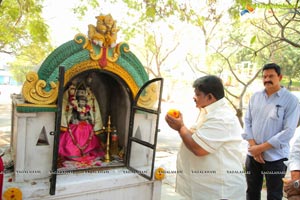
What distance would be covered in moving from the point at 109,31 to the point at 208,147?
200cm

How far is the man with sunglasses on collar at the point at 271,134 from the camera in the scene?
3.16m

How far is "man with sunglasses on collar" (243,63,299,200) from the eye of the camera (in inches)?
124

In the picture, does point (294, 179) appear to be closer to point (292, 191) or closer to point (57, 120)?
point (292, 191)

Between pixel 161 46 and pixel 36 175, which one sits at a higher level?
pixel 161 46

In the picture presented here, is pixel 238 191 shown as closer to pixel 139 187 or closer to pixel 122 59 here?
pixel 139 187

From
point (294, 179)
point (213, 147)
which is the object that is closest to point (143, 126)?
point (213, 147)

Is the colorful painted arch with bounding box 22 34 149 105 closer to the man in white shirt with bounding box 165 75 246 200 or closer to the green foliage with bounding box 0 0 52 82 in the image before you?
the green foliage with bounding box 0 0 52 82

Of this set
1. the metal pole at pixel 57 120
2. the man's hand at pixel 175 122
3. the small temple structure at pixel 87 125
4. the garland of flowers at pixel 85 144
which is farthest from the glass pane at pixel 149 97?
the man's hand at pixel 175 122

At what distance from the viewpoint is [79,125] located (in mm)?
3832

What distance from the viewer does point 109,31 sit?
3414 mm

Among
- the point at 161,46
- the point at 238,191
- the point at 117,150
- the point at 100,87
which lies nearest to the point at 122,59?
the point at 100,87

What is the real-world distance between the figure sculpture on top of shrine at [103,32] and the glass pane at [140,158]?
4.65ft

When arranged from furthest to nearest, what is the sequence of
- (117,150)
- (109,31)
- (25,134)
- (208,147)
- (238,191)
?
(117,150)
(109,31)
(25,134)
(238,191)
(208,147)

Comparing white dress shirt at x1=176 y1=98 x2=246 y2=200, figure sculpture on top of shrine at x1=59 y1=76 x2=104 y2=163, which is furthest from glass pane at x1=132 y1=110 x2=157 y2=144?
white dress shirt at x1=176 y1=98 x2=246 y2=200
